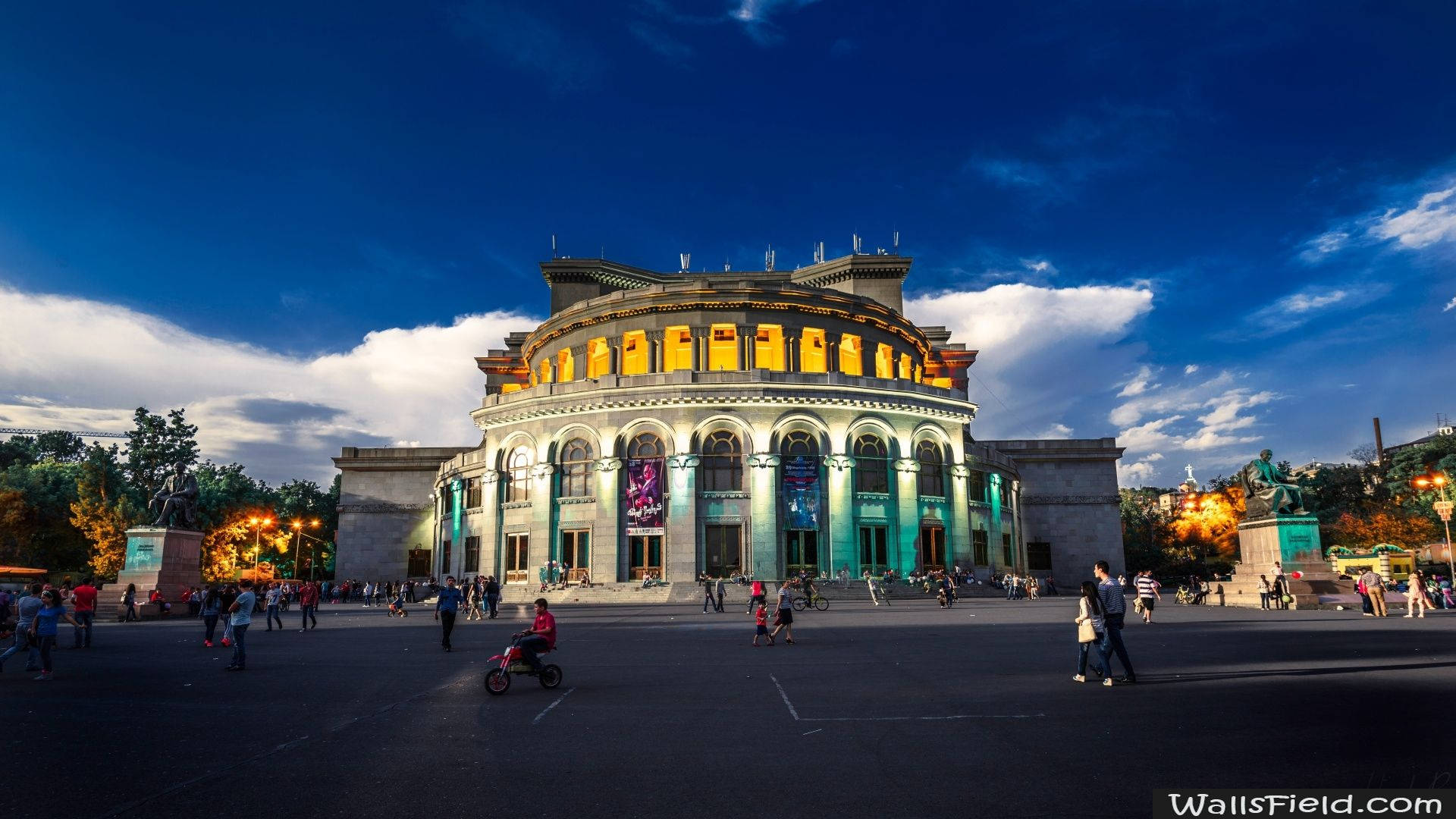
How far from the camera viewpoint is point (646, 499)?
4347cm

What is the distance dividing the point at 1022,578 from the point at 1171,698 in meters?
39.2

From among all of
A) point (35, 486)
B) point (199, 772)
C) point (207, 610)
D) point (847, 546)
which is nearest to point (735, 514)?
point (847, 546)

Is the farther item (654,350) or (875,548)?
(654,350)

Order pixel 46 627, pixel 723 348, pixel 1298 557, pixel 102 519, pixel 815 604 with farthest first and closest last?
1. pixel 102 519
2. pixel 723 348
3. pixel 815 604
4. pixel 1298 557
5. pixel 46 627

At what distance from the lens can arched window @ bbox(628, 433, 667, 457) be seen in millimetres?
44656

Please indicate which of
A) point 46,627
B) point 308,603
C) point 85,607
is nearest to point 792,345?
point 308,603

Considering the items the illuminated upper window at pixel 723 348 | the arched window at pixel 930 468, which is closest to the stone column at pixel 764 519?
the illuminated upper window at pixel 723 348

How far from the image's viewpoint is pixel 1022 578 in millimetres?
48406

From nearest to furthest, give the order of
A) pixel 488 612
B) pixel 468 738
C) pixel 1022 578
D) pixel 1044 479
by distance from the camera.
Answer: pixel 468 738 < pixel 488 612 < pixel 1022 578 < pixel 1044 479

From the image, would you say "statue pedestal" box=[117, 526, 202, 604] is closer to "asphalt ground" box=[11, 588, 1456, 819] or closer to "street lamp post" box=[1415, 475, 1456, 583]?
"asphalt ground" box=[11, 588, 1456, 819]

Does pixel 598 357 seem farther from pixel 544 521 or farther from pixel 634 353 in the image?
pixel 544 521

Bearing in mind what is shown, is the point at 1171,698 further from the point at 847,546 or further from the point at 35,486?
the point at 35,486

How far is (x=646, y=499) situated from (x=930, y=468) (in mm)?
16160

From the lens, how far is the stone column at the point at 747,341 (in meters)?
49.4
